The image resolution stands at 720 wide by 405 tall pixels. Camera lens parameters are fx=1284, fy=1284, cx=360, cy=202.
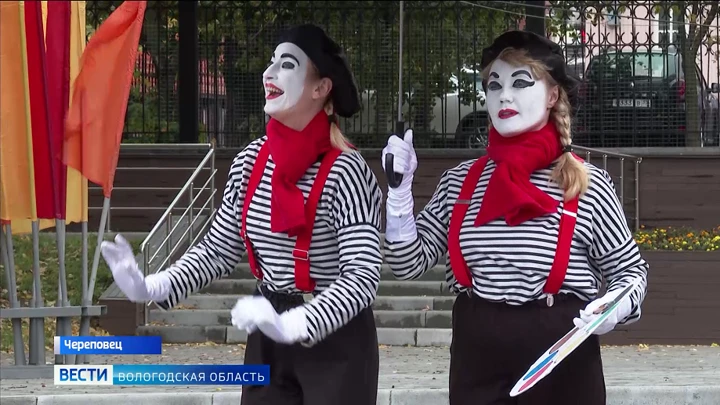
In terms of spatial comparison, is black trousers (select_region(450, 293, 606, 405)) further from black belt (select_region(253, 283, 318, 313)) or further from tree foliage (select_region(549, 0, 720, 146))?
tree foliage (select_region(549, 0, 720, 146))

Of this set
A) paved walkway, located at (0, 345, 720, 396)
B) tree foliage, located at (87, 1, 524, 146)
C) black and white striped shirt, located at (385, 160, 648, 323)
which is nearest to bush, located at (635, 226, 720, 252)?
paved walkway, located at (0, 345, 720, 396)

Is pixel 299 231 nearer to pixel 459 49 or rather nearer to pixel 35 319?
pixel 35 319

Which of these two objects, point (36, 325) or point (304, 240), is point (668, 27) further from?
point (36, 325)

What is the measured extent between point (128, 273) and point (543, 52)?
60.3 inches

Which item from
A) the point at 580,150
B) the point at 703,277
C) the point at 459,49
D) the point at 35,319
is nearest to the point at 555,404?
the point at 35,319

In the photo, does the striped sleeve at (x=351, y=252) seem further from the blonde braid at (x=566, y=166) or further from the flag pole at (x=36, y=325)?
the flag pole at (x=36, y=325)

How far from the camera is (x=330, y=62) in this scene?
4125 mm

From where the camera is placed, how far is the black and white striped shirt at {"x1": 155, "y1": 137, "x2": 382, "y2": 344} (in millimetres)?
3764

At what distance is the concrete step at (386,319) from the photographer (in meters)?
11.1

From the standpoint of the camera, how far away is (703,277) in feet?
36.4

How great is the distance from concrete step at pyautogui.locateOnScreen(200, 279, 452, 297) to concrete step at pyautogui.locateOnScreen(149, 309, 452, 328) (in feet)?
1.79

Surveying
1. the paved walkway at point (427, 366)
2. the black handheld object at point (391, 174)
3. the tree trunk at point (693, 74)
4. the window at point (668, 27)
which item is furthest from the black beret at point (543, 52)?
the tree trunk at point (693, 74)

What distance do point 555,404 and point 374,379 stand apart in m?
0.58

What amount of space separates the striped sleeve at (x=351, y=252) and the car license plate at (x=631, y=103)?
1028 cm
